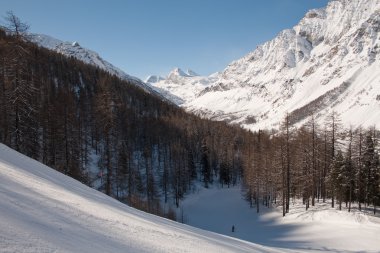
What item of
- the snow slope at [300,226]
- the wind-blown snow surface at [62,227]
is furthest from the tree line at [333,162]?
the wind-blown snow surface at [62,227]

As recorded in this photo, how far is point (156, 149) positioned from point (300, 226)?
6120cm

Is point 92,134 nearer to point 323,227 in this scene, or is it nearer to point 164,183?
point 164,183

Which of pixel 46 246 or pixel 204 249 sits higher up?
pixel 46 246

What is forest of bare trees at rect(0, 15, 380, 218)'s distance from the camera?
106 ft

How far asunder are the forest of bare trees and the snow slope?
8.17ft

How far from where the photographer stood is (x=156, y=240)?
1137 centimetres

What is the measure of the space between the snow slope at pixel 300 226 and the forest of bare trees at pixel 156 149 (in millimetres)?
2492

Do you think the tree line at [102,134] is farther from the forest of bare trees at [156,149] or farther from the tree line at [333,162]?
the tree line at [333,162]

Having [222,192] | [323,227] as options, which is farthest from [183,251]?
[222,192]

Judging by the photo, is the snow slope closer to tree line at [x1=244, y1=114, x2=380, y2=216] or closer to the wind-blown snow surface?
tree line at [x1=244, y1=114, x2=380, y2=216]

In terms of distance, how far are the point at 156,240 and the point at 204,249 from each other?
86.3 inches

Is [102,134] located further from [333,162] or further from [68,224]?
[333,162]

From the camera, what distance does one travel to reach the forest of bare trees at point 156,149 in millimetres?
32312

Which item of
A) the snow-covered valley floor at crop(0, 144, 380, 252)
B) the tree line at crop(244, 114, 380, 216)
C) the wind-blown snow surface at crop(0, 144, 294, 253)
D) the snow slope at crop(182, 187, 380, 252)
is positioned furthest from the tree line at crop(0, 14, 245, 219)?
the tree line at crop(244, 114, 380, 216)
